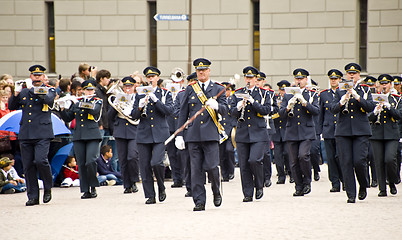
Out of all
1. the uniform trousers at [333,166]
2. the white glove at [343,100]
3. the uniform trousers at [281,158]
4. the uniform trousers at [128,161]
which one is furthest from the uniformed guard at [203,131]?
the uniform trousers at [281,158]

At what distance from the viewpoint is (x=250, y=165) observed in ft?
48.6

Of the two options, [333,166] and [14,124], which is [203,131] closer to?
[333,166]

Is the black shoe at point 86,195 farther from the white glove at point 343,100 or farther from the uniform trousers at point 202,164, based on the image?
the white glove at point 343,100

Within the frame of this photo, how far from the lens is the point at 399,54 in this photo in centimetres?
2756

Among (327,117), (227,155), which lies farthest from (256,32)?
(327,117)

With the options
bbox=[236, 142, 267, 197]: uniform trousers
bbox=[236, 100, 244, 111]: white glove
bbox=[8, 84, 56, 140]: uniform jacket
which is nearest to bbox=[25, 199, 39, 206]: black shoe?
bbox=[8, 84, 56, 140]: uniform jacket

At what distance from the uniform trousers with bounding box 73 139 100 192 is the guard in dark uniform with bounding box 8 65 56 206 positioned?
4.38ft

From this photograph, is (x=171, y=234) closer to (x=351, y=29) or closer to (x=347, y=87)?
(x=347, y=87)

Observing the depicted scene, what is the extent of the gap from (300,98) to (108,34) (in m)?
13.4

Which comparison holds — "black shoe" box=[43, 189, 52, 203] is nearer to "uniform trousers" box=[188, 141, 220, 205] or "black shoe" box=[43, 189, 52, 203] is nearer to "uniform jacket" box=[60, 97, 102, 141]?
"uniform jacket" box=[60, 97, 102, 141]

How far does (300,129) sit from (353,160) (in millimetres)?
2348

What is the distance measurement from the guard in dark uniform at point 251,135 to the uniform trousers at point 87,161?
9.30 ft

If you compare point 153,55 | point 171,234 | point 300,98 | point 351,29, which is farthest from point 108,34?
point 171,234

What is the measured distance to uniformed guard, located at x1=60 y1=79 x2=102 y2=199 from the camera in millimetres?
16219
